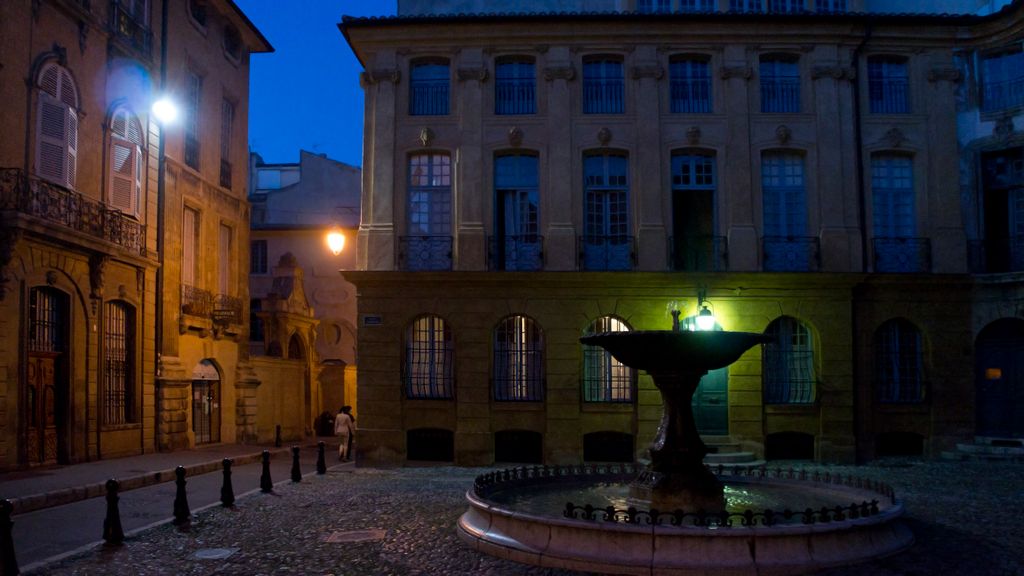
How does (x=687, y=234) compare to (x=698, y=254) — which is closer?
(x=687, y=234)

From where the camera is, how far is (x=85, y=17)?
21.1m

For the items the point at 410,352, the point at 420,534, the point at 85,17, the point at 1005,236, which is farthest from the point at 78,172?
the point at 1005,236

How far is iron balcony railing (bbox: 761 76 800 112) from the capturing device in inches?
869

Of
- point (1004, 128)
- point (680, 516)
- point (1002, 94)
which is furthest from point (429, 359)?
point (1002, 94)

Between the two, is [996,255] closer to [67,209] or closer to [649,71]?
[649,71]

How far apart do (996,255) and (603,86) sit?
31.7ft

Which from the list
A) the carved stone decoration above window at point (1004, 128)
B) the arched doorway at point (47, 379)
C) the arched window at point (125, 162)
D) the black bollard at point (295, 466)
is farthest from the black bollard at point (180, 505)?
the carved stone decoration above window at point (1004, 128)

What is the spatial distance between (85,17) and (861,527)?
62.7 feet

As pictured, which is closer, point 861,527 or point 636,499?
point 861,527

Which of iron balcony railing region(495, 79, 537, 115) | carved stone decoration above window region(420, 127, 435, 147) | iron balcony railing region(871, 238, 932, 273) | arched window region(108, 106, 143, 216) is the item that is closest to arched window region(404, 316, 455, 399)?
carved stone decoration above window region(420, 127, 435, 147)

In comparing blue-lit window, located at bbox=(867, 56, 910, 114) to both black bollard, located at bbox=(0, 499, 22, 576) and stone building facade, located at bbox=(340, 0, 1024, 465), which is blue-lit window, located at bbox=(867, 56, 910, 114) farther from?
black bollard, located at bbox=(0, 499, 22, 576)

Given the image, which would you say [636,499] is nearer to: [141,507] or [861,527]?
[861,527]

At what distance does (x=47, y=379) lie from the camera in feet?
65.7

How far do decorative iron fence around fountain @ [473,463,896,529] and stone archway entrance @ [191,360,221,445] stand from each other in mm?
14885
